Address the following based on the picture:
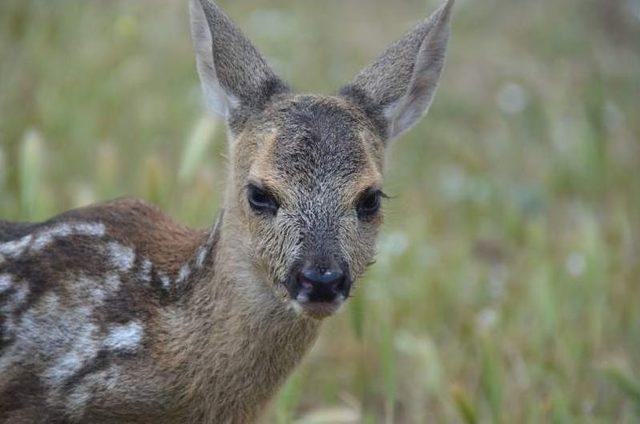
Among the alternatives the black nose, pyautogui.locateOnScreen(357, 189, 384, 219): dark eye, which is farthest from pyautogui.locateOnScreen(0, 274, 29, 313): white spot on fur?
pyautogui.locateOnScreen(357, 189, 384, 219): dark eye

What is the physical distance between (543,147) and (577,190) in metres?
0.84

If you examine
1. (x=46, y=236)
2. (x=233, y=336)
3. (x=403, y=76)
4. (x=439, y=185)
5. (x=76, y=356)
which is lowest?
(x=439, y=185)

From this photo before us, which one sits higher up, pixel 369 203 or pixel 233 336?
pixel 369 203

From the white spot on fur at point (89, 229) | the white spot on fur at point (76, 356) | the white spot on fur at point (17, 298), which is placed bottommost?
the white spot on fur at point (76, 356)

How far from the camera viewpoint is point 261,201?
528 cm

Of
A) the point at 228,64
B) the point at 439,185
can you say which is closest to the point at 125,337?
the point at 228,64

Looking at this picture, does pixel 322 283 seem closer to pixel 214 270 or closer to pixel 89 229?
pixel 214 270

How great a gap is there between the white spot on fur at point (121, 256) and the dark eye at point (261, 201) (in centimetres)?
61

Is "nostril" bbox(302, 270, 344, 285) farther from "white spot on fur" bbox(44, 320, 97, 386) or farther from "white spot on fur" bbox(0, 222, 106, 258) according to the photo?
"white spot on fur" bbox(0, 222, 106, 258)

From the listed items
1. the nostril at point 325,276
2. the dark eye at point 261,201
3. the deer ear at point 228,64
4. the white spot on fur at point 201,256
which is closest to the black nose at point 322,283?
the nostril at point 325,276

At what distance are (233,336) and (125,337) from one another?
414 mm

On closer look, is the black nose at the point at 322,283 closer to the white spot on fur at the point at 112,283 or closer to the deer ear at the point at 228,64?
the white spot on fur at the point at 112,283

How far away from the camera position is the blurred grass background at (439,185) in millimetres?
7027

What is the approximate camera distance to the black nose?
4875 mm
